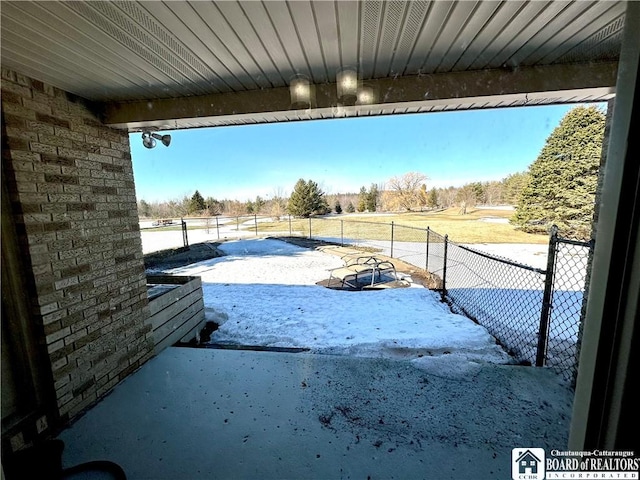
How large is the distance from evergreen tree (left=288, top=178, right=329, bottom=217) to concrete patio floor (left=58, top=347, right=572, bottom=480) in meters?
16.7

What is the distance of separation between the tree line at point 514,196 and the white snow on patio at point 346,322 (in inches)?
117

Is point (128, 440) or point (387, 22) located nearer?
point (387, 22)

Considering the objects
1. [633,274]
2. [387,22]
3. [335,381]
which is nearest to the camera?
[633,274]

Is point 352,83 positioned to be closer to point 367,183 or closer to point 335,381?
point 335,381

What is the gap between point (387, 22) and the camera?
125cm

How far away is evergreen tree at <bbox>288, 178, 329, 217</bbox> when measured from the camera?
61.6 ft

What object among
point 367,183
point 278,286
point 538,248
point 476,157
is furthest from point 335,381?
point 367,183

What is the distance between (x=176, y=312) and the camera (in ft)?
10.0

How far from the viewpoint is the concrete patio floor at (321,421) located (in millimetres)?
1466

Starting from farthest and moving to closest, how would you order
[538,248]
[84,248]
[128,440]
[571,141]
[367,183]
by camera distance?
[367,183], [571,141], [538,248], [84,248], [128,440]

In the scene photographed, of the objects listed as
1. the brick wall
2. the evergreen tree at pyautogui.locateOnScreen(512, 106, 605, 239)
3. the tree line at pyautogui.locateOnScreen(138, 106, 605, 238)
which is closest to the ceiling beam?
the brick wall

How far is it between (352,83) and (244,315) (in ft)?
11.0

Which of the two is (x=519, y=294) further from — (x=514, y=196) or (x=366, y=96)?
(x=514, y=196)

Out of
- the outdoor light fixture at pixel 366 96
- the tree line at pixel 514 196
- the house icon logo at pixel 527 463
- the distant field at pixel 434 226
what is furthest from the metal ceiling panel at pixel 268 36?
the distant field at pixel 434 226
